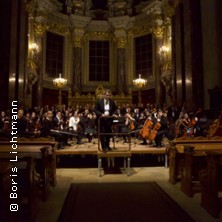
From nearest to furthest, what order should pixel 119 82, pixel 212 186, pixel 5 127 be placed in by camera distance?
pixel 212 186, pixel 5 127, pixel 119 82

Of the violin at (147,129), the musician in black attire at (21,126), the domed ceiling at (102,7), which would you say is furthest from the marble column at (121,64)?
the musician in black attire at (21,126)

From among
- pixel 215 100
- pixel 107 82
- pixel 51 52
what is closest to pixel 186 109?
pixel 215 100

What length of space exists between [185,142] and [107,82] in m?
15.3

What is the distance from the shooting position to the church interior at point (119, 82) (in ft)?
14.6

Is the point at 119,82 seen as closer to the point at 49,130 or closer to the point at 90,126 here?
the point at 90,126

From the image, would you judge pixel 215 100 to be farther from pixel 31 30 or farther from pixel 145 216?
pixel 31 30

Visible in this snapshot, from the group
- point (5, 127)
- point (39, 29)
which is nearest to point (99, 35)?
point (39, 29)

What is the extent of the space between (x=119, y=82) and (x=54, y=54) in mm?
5136

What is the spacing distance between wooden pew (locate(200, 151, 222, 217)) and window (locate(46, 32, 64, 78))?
53.3ft

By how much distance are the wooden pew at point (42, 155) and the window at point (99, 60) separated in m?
14.8

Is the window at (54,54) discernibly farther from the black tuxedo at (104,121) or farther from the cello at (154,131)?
the black tuxedo at (104,121)

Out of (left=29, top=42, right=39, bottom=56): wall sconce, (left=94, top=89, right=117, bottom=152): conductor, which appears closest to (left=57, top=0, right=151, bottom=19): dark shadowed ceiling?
(left=29, top=42, right=39, bottom=56): wall sconce

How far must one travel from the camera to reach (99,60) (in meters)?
21.0

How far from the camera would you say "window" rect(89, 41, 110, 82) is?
20812 mm
